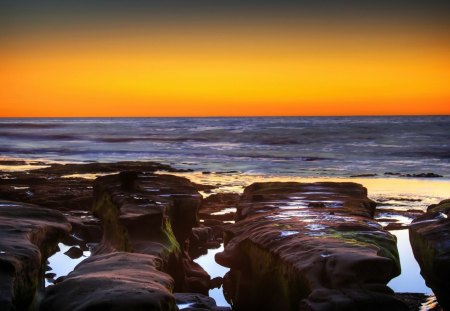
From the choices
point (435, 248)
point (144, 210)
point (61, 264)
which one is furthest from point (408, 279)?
point (61, 264)

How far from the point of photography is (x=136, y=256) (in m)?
7.12

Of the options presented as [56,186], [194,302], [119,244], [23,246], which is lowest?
[56,186]

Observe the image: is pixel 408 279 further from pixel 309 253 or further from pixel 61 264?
pixel 61 264

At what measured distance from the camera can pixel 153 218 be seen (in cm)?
962

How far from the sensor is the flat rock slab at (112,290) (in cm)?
509

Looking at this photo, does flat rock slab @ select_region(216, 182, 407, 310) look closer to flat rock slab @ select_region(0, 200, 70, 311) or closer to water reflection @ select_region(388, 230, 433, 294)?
water reflection @ select_region(388, 230, 433, 294)

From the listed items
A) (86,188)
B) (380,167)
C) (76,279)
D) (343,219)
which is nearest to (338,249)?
A: (343,219)

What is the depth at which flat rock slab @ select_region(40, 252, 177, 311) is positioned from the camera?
509cm

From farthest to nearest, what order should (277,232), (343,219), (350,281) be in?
(343,219) < (277,232) < (350,281)

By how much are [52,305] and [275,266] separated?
10.1ft

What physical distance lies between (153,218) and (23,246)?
3720 millimetres

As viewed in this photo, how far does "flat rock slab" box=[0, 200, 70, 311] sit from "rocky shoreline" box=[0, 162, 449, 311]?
1cm

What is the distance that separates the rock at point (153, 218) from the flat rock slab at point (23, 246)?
1688mm

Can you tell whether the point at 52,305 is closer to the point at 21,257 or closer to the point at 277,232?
the point at 21,257
